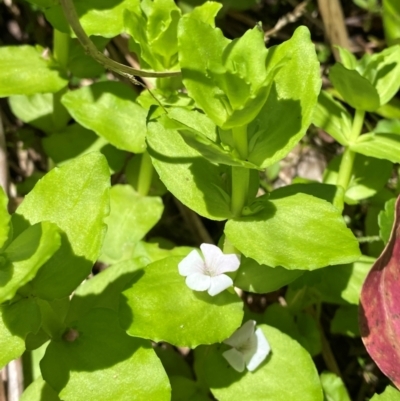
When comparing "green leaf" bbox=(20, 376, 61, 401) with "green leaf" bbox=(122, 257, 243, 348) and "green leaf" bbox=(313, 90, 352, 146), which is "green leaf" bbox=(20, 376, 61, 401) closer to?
"green leaf" bbox=(122, 257, 243, 348)

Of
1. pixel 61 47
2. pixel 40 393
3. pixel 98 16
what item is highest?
pixel 98 16

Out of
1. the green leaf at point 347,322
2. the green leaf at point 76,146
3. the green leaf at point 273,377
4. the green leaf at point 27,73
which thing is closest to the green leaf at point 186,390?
the green leaf at point 273,377

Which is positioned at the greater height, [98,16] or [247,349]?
[98,16]

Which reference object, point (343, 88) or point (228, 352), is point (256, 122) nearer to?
point (343, 88)

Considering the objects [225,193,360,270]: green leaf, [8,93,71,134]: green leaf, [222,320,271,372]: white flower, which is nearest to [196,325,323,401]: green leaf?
[222,320,271,372]: white flower

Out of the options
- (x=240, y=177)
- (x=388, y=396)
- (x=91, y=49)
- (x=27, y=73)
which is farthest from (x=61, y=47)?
(x=388, y=396)

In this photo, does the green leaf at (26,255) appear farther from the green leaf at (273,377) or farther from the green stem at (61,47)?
the green stem at (61,47)

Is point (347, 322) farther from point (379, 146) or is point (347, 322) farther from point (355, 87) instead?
point (355, 87)
